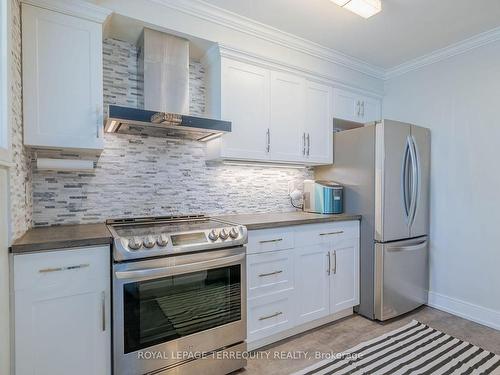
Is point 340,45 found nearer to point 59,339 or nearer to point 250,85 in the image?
point 250,85

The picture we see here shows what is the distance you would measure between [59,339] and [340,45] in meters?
3.18

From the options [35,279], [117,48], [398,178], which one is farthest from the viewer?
[398,178]

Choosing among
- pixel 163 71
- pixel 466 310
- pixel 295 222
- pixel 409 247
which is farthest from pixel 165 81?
pixel 466 310

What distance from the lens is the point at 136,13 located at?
197cm

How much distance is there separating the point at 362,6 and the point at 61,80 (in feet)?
6.87

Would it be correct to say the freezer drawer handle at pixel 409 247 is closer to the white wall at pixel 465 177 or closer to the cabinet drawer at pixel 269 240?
the white wall at pixel 465 177

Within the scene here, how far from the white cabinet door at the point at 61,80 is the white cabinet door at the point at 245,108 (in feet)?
3.05

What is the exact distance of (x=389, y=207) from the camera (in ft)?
8.52

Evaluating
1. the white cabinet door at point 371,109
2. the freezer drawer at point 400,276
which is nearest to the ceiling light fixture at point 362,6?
the white cabinet door at point 371,109

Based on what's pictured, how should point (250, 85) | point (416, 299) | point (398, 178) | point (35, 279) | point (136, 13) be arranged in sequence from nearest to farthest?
point (35, 279)
point (136, 13)
point (250, 85)
point (398, 178)
point (416, 299)

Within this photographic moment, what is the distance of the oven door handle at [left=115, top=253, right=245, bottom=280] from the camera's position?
1.53m

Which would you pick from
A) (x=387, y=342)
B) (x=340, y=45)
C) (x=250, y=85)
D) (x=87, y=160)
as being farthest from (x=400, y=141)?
(x=87, y=160)

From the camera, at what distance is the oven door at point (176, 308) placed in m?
1.55

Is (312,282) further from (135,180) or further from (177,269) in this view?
(135,180)
